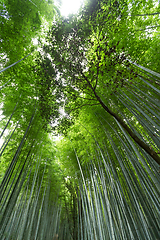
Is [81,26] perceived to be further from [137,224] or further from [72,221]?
[72,221]

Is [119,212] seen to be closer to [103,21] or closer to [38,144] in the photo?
[38,144]

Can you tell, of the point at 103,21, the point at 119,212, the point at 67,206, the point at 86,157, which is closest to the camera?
the point at 103,21

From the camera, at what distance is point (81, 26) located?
6.57ft

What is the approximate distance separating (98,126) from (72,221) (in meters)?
5.80

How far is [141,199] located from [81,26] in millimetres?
3150

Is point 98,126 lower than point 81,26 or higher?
lower

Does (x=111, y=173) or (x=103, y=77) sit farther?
(x=111, y=173)

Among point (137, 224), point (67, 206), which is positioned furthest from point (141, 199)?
point (67, 206)

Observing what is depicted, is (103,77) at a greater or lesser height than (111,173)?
greater

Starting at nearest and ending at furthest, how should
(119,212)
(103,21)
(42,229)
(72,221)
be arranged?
(103,21) < (119,212) < (42,229) < (72,221)

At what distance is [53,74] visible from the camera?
7.55ft

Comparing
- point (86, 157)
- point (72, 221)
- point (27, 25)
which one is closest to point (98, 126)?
point (86, 157)

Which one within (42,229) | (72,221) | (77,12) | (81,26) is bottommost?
(42,229)

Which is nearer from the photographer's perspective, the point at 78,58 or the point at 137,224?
the point at 137,224
